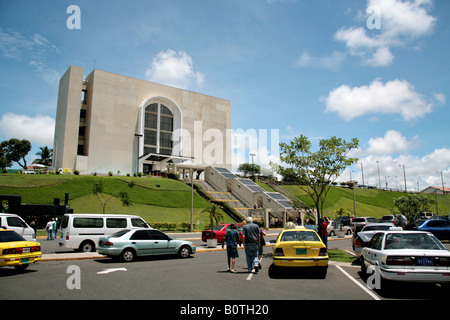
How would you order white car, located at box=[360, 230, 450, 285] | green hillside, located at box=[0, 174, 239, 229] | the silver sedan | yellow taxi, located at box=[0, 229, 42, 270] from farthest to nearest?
1. green hillside, located at box=[0, 174, 239, 229]
2. the silver sedan
3. yellow taxi, located at box=[0, 229, 42, 270]
4. white car, located at box=[360, 230, 450, 285]

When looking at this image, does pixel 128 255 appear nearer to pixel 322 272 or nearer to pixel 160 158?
pixel 322 272

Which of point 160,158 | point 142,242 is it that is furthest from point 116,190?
point 142,242

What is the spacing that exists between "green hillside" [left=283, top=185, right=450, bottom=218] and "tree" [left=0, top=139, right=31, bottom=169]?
66238 millimetres

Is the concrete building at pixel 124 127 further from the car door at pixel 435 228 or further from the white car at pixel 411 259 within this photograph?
the white car at pixel 411 259

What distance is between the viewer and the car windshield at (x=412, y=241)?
787cm

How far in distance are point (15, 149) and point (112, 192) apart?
57101mm

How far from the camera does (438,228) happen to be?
20328 mm

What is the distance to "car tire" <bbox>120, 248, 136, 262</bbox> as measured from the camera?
12523mm

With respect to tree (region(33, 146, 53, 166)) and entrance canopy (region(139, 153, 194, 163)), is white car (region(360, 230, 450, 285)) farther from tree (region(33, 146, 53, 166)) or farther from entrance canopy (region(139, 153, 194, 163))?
tree (region(33, 146, 53, 166))

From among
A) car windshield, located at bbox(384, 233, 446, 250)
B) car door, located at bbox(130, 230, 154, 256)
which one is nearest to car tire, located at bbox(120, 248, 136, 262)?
car door, located at bbox(130, 230, 154, 256)

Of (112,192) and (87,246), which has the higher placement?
(112,192)
